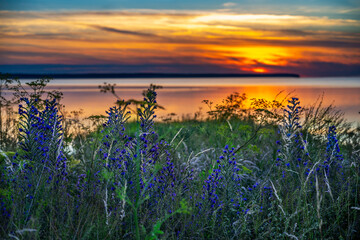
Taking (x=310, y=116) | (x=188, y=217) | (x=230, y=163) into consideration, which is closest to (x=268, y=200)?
(x=230, y=163)

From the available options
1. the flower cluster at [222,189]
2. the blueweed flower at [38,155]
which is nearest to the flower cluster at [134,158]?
the flower cluster at [222,189]

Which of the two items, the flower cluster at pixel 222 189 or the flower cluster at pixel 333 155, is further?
the flower cluster at pixel 333 155

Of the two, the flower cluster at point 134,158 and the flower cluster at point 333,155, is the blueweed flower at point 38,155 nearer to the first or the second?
the flower cluster at point 134,158

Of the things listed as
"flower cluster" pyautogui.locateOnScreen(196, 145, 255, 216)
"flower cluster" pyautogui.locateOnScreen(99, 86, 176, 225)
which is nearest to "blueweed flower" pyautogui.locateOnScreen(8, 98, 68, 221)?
"flower cluster" pyautogui.locateOnScreen(99, 86, 176, 225)

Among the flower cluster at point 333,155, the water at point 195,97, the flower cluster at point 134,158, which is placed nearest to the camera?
the flower cluster at point 134,158

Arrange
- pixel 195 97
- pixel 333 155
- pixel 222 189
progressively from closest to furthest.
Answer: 1. pixel 222 189
2. pixel 333 155
3. pixel 195 97

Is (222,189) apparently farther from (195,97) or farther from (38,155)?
(195,97)

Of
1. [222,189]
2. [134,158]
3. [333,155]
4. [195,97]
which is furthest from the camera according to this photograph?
[195,97]

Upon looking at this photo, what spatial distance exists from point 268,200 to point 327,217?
0.77 metres

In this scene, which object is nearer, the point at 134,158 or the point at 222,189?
the point at 134,158

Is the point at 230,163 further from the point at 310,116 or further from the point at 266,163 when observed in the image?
the point at 310,116

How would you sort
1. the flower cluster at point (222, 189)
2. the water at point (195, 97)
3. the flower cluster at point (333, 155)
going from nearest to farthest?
the flower cluster at point (222, 189) → the flower cluster at point (333, 155) → the water at point (195, 97)

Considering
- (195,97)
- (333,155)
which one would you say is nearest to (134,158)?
(333,155)

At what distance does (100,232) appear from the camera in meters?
3.44
